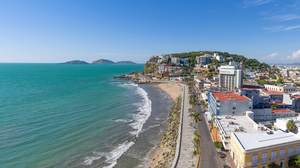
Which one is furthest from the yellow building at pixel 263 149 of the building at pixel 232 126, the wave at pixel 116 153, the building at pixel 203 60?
Answer: the building at pixel 203 60

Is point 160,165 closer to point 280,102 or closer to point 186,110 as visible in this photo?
point 186,110

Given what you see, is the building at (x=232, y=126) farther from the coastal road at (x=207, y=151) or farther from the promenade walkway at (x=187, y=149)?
the promenade walkway at (x=187, y=149)

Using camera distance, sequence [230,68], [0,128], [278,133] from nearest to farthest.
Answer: [278,133] → [0,128] → [230,68]

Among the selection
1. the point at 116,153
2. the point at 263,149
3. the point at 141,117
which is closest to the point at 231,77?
the point at 141,117

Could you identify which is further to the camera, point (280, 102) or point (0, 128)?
point (280, 102)

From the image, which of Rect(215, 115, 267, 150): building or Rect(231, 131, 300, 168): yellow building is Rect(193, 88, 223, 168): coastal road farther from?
Rect(231, 131, 300, 168): yellow building

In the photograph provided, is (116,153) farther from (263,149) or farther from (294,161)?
(294,161)

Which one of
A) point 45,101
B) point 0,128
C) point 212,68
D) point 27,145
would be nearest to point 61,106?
point 45,101
